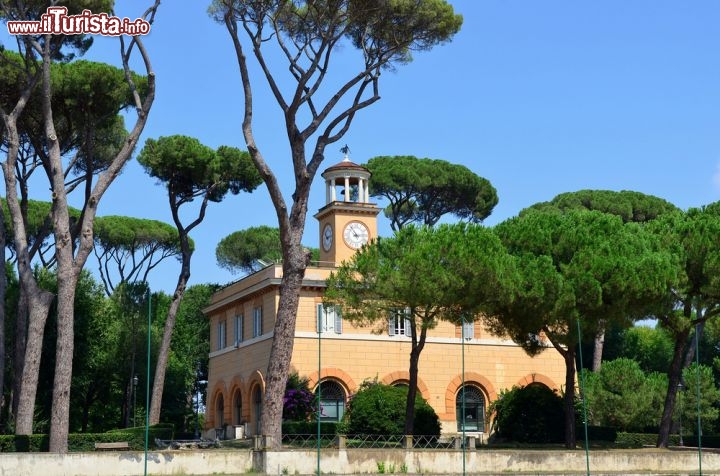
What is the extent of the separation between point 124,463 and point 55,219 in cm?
722

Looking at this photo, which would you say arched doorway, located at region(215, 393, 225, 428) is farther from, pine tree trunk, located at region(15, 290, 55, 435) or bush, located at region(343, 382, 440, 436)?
pine tree trunk, located at region(15, 290, 55, 435)

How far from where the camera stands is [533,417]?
36062mm

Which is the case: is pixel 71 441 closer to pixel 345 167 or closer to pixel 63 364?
pixel 63 364

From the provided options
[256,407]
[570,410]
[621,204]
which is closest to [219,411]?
[256,407]

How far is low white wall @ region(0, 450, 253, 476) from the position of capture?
23.2 m

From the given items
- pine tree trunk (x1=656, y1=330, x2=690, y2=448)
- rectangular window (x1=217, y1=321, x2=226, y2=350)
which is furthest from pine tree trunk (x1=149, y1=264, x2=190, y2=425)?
pine tree trunk (x1=656, y1=330, x2=690, y2=448)

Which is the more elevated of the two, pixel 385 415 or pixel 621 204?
pixel 621 204

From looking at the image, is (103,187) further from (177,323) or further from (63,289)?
(177,323)

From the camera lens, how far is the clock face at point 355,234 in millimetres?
43500

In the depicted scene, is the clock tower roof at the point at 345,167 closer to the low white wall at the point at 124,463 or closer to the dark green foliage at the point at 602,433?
the dark green foliage at the point at 602,433

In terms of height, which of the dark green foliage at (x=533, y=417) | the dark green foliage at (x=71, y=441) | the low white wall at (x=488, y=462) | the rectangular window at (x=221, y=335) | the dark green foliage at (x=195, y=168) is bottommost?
the low white wall at (x=488, y=462)

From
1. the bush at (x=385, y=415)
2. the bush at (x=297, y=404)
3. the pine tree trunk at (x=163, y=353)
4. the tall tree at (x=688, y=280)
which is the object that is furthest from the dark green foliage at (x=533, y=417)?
the pine tree trunk at (x=163, y=353)

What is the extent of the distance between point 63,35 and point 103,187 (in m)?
6.82

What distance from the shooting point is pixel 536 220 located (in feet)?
108
